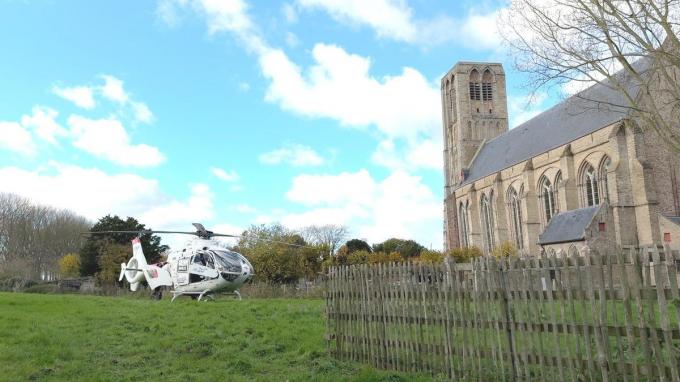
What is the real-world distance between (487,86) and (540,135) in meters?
19.6

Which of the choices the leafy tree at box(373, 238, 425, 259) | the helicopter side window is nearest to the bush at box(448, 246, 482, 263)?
the leafy tree at box(373, 238, 425, 259)

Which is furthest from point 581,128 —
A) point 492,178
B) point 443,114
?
point 443,114

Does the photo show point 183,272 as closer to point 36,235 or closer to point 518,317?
point 518,317

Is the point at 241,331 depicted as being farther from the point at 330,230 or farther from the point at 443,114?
the point at 330,230

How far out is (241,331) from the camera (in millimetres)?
11039

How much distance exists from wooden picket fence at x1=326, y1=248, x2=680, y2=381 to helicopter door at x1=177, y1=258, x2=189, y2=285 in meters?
14.9

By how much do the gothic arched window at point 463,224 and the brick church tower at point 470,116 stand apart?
989mm

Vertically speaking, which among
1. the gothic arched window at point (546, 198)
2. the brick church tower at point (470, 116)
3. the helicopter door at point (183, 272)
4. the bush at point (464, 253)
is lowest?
the helicopter door at point (183, 272)

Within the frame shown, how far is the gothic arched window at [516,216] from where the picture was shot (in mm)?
48819

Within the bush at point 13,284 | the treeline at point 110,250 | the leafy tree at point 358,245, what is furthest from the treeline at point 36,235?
the leafy tree at point 358,245

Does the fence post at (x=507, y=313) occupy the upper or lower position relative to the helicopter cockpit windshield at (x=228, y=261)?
lower

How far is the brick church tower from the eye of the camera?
63188 mm

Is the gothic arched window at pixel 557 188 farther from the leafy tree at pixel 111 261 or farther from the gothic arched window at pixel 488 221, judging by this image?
the leafy tree at pixel 111 261

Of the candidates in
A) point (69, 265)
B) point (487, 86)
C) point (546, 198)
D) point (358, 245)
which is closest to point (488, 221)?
point (546, 198)
